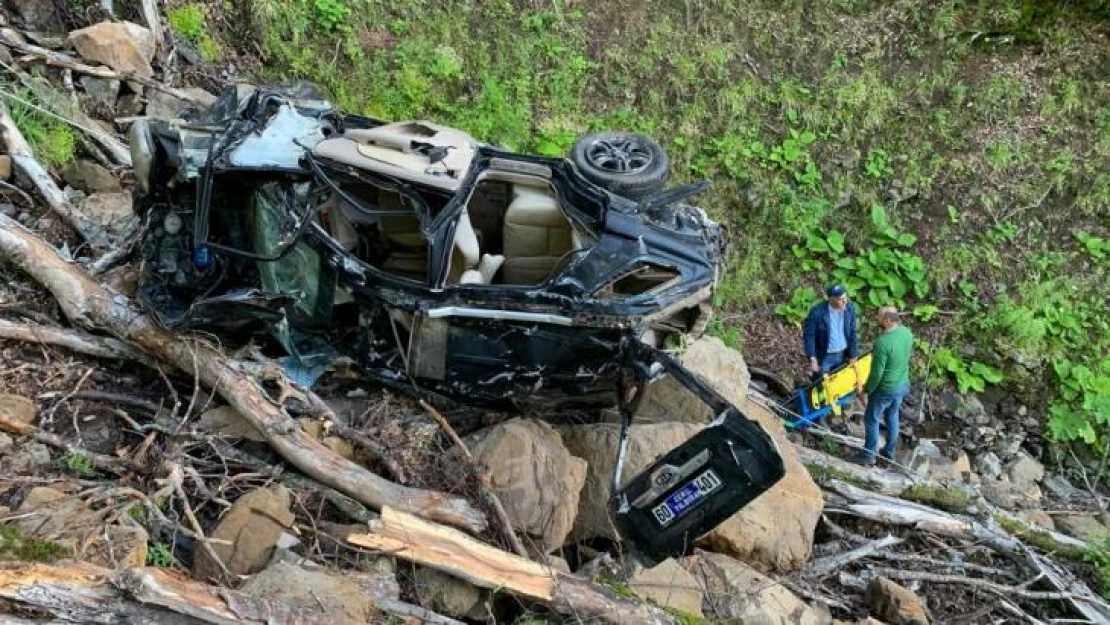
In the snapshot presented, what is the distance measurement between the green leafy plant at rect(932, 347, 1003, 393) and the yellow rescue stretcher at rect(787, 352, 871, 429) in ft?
4.08

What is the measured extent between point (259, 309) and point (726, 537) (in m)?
2.92

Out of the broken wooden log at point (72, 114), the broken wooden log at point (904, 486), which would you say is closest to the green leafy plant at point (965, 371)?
the broken wooden log at point (904, 486)

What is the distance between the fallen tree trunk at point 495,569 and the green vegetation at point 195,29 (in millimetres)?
5368

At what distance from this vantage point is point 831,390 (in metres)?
6.76

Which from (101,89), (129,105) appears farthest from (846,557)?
(101,89)

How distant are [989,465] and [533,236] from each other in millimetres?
4561

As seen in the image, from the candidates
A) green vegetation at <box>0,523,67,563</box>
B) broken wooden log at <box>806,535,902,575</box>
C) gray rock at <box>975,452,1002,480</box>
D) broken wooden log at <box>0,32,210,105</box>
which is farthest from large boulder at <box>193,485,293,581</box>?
gray rock at <box>975,452,1002,480</box>

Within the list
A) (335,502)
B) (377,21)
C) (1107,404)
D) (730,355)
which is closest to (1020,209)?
(1107,404)

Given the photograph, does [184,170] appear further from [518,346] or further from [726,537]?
[726,537]

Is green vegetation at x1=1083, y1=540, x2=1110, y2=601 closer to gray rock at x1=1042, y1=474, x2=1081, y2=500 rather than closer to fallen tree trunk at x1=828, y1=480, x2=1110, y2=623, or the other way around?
fallen tree trunk at x1=828, y1=480, x2=1110, y2=623

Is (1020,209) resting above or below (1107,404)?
above

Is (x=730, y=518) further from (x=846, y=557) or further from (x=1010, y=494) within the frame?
(x=1010, y=494)

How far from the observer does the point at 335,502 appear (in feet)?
14.7

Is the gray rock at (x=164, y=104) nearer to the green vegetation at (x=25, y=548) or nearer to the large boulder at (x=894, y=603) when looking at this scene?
the green vegetation at (x=25, y=548)
